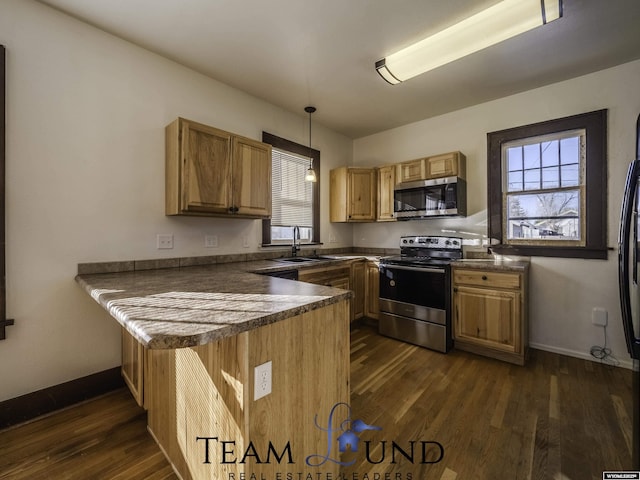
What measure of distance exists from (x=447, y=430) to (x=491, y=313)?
1.37 m

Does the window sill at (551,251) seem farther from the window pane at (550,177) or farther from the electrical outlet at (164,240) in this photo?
the electrical outlet at (164,240)

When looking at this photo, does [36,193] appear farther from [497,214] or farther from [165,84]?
[497,214]

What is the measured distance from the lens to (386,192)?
3805mm

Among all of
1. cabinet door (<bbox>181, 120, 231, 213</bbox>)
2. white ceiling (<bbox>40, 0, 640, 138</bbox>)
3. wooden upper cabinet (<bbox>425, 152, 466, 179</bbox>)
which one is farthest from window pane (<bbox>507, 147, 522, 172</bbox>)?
cabinet door (<bbox>181, 120, 231, 213</bbox>)

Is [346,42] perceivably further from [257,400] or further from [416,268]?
[257,400]

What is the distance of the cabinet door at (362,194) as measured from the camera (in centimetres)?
394

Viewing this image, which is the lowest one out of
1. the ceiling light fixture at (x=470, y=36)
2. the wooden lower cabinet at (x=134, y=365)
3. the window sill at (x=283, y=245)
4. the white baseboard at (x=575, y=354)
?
the white baseboard at (x=575, y=354)

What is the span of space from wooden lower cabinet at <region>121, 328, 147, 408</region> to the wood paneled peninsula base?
160 millimetres

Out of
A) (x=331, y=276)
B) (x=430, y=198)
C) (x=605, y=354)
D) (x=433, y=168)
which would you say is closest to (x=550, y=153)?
(x=433, y=168)

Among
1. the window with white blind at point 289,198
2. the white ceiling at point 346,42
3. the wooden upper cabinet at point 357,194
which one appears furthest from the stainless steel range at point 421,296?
the white ceiling at point 346,42

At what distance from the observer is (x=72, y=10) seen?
194cm

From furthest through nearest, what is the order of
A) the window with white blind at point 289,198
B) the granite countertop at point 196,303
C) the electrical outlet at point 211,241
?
→ 1. the window with white blind at point 289,198
2. the electrical outlet at point 211,241
3. the granite countertop at point 196,303

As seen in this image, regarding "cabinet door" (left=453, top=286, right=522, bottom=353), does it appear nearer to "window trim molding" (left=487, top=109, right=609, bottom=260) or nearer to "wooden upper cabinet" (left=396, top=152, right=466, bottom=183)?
"window trim molding" (left=487, top=109, right=609, bottom=260)

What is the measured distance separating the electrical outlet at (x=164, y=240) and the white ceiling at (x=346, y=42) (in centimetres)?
159
